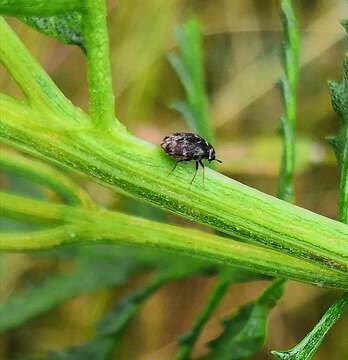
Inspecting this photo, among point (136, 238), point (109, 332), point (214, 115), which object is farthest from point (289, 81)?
point (214, 115)

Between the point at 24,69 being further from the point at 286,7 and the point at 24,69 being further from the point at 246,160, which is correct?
the point at 246,160

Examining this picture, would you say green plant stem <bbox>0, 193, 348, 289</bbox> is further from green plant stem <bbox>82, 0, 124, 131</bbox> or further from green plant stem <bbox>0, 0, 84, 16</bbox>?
green plant stem <bbox>0, 0, 84, 16</bbox>

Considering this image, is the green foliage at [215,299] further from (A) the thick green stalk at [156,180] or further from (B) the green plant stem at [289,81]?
(A) the thick green stalk at [156,180]

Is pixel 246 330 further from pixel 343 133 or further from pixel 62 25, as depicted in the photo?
pixel 62 25

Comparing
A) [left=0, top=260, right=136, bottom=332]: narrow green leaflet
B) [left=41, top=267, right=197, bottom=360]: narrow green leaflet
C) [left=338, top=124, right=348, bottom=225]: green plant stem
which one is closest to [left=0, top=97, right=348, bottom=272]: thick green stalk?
[left=338, top=124, right=348, bottom=225]: green plant stem

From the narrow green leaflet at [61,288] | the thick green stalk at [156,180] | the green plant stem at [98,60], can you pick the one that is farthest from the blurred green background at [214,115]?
the green plant stem at [98,60]

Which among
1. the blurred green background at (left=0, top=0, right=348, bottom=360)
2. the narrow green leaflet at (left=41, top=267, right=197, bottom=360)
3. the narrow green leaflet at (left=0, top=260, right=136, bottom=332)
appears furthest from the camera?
the blurred green background at (left=0, top=0, right=348, bottom=360)

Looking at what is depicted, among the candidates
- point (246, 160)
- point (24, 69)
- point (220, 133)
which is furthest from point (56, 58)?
point (24, 69)
